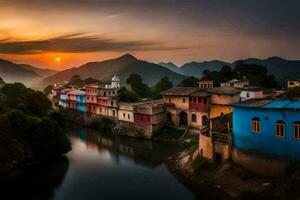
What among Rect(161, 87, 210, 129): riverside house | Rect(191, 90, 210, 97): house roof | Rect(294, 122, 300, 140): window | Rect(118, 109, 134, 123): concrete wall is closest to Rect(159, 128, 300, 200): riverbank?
Rect(294, 122, 300, 140): window

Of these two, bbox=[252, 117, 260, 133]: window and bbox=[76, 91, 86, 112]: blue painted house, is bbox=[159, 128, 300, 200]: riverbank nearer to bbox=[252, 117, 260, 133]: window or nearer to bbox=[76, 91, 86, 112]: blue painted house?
bbox=[252, 117, 260, 133]: window

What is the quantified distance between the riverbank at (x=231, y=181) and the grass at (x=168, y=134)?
1180 cm

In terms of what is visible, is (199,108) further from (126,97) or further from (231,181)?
(231,181)

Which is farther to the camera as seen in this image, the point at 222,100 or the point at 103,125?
the point at 103,125

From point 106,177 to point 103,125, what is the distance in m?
22.8

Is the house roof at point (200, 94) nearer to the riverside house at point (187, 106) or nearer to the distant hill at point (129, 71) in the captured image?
the riverside house at point (187, 106)

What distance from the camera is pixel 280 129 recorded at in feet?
73.8

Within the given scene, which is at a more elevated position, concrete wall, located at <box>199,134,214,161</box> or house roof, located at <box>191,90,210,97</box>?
house roof, located at <box>191,90,210,97</box>

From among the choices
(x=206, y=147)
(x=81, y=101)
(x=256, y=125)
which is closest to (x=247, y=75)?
(x=81, y=101)

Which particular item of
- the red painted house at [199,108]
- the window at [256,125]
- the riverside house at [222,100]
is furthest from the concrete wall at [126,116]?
the window at [256,125]

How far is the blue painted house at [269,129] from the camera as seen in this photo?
21.8m

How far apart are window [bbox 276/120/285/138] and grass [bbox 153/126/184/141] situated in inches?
824

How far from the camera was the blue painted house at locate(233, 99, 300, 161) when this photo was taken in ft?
71.6

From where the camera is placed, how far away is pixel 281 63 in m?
129
